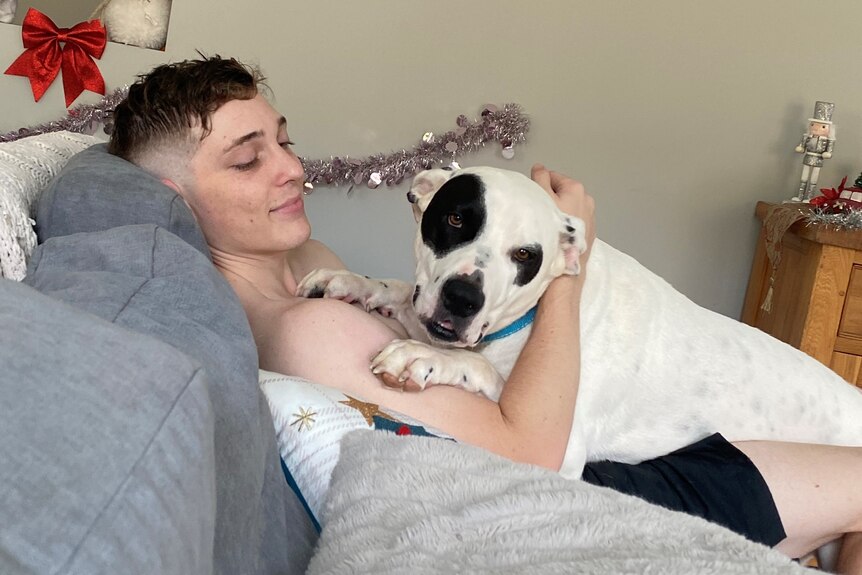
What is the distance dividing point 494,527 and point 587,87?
2.75 m

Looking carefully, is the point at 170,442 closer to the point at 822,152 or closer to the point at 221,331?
the point at 221,331

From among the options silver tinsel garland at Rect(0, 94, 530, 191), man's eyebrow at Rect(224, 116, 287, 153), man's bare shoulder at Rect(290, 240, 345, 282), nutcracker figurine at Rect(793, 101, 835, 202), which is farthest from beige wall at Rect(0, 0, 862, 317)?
man's eyebrow at Rect(224, 116, 287, 153)

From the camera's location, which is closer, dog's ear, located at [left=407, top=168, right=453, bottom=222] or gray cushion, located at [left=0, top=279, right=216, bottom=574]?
gray cushion, located at [left=0, top=279, right=216, bottom=574]

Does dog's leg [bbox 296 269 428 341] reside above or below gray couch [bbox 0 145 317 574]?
below

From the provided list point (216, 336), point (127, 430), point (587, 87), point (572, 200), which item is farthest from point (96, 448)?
point (587, 87)

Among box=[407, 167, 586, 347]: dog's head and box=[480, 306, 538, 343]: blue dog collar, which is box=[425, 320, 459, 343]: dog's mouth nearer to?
box=[407, 167, 586, 347]: dog's head

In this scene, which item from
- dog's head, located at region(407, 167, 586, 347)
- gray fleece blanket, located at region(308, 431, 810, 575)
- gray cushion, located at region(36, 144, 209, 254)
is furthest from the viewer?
dog's head, located at region(407, 167, 586, 347)

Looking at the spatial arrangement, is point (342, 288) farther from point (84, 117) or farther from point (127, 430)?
point (84, 117)

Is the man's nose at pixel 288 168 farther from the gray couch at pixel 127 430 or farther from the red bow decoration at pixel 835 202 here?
the red bow decoration at pixel 835 202

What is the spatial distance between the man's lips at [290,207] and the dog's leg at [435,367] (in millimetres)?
472

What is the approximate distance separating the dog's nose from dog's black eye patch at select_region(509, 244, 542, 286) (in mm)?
106

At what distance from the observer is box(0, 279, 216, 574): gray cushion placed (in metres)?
0.38

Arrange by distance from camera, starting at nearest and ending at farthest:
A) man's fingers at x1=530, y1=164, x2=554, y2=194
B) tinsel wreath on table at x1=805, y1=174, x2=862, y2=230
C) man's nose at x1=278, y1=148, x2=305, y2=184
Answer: man's nose at x1=278, y1=148, x2=305, y2=184 → man's fingers at x1=530, y1=164, x2=554, y2=194 → tinsel wreath on table at x1=805, y1=174, x2=862, y2=230

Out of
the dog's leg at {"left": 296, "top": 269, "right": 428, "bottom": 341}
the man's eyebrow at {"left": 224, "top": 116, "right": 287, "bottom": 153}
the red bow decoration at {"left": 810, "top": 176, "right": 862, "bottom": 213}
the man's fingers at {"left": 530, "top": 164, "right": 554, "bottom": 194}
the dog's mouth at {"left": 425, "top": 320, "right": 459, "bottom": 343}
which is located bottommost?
the dog's leg at {"left": 296, "top": 269, "right": 428, "bottom": 341}
